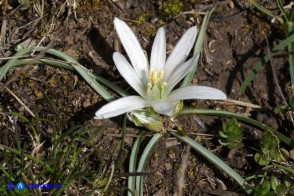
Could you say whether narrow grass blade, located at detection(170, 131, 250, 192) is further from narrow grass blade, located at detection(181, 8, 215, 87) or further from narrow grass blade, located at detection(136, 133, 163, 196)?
narrow grass blade, located at detection(181, 8, 215, 87)

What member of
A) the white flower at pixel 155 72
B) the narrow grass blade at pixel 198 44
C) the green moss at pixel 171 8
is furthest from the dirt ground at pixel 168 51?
the white flower at pixel 155 72

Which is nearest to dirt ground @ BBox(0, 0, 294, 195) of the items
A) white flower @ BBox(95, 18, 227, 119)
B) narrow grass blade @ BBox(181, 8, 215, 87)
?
narrow grass blade @ BBox(181, 8, 215, 87)

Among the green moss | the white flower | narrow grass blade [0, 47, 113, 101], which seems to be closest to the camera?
the white flower

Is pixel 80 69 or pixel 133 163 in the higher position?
pixel 80 69

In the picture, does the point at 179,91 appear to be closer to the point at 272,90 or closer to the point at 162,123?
the point at 162,123

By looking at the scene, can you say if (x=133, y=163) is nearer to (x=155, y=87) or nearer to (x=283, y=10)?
(x=155, y=87)

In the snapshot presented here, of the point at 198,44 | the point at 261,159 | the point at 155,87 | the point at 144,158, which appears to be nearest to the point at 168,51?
the point at 198,44
